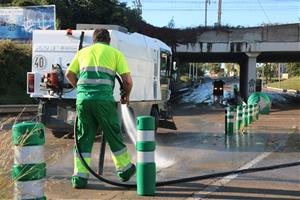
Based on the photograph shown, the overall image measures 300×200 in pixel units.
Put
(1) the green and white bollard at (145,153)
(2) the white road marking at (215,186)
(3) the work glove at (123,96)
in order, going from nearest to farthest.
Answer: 1. (1) the green and white bollard at (145,153)
2. (2) the white road marking at (215,186)
3. (3) the work glove at (123,96)

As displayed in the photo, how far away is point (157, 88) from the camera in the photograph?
17.1 meters

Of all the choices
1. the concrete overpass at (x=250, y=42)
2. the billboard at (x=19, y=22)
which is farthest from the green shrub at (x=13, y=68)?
the concrete overpass at (x=250, y=42)

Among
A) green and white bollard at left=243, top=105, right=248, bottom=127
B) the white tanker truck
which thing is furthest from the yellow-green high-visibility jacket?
green and white bollard at left=243, top=105, right=248, bottom=127

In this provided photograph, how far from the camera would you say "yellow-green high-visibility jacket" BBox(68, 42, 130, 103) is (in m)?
7.88

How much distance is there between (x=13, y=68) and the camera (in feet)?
110

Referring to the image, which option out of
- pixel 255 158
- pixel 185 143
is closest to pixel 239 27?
pixel 185 143

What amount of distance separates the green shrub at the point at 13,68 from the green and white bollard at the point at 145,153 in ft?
84.9

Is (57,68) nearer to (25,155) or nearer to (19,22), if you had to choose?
(25,155)

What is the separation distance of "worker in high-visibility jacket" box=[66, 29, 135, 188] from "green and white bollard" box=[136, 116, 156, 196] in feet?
2.35

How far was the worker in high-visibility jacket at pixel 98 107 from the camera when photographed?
7812mm

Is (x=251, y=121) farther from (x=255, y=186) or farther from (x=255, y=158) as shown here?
(x=255, y=186)

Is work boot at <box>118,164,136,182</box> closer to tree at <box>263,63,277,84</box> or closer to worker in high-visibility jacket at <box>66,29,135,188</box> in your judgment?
worker in high-visibility jacket at <box>66,29,135,188</box>

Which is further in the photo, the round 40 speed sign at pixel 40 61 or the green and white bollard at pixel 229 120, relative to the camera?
the green and white bollard at pixel 229 120

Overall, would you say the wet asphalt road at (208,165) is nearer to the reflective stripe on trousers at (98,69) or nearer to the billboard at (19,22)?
the reflective stripe on trousers at (98,69)
